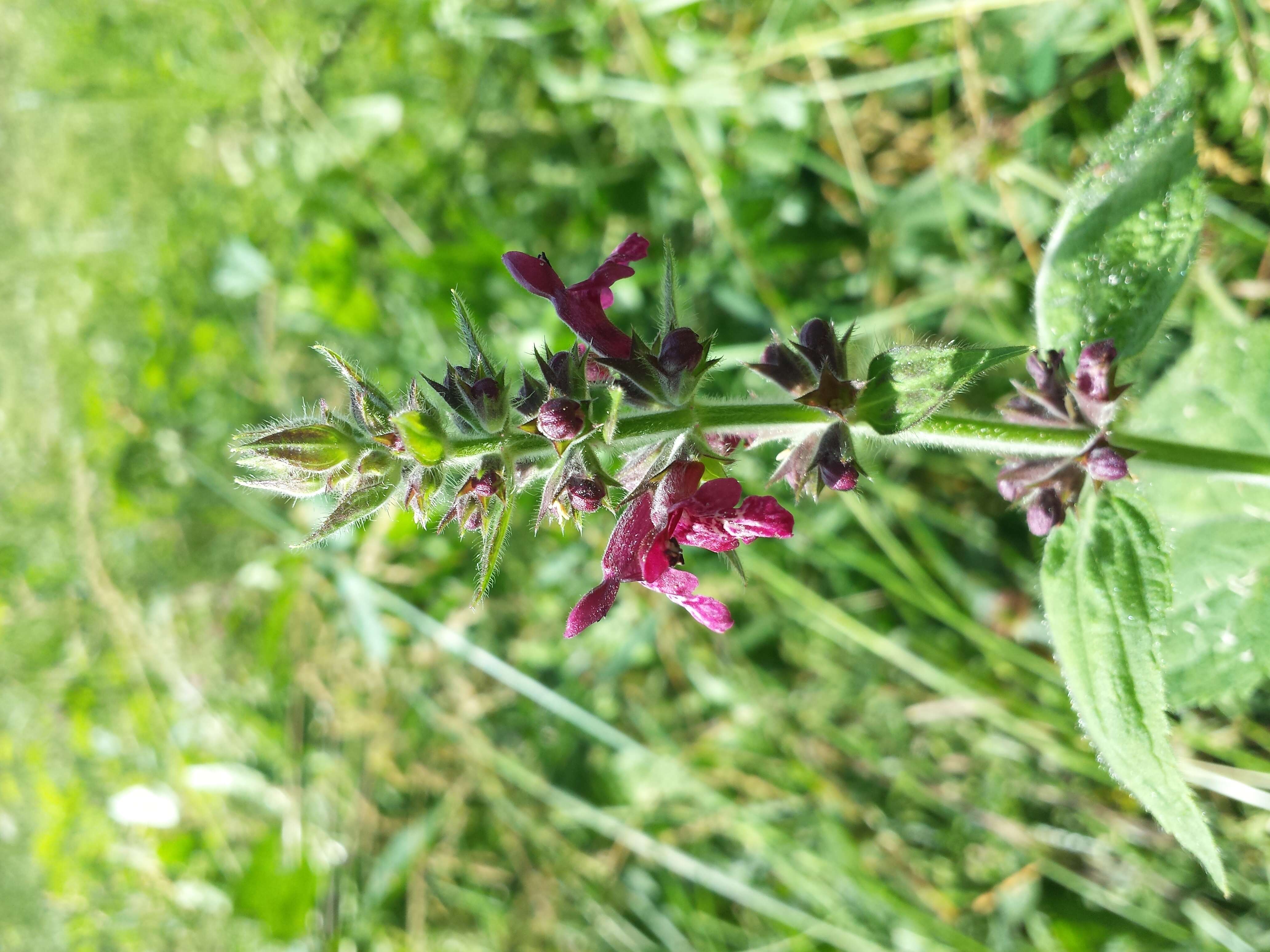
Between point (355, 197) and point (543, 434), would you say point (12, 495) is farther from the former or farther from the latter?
point (543, 434)

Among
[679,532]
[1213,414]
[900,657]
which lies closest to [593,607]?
[679,532]

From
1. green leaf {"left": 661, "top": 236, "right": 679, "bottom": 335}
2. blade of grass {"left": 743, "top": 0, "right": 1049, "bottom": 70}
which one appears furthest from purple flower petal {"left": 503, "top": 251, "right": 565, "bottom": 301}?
blade of grass {"left": 743, "top": 0, "right": 1049, "bottom": 70}

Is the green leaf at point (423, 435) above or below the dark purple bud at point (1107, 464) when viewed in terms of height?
below

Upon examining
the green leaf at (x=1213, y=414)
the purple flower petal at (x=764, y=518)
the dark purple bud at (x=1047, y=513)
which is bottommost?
the purple flower petal at (x=764, y=518)

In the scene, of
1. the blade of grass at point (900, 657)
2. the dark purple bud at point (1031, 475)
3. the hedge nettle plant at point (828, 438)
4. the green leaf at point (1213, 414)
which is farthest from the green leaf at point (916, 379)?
the blade of grass at point (900, 657)

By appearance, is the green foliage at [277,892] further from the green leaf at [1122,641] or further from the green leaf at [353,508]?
the green leaf at [1122,641]

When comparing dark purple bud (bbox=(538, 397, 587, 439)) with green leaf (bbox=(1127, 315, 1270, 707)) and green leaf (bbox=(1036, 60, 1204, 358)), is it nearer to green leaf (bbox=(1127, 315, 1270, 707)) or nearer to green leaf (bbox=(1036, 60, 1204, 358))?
green leaf (bbox=(1036, 60, 1204, 358))
